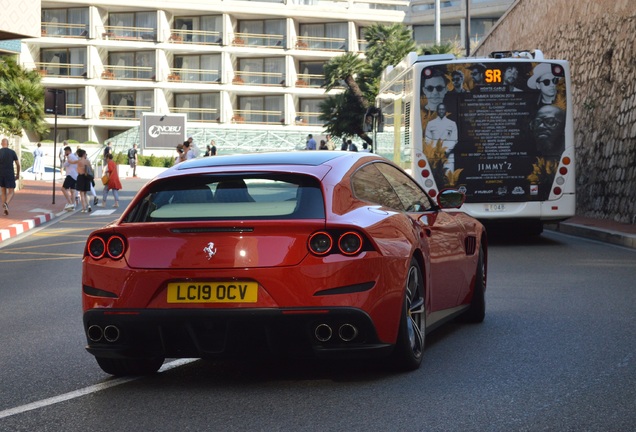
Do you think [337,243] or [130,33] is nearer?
[337,243]

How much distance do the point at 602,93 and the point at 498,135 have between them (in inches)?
355

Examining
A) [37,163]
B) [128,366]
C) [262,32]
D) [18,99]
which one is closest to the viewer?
[128,366]

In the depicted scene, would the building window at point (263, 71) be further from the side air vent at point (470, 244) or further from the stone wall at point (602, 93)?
the side air vent at point (470, 244)

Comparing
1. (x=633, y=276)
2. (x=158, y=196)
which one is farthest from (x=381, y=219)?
(x=633, y=276)

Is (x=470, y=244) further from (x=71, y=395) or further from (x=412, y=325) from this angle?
(x=71, y=395)

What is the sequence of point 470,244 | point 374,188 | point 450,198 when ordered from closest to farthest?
point 374,188 < point 450,198 < point 470,244

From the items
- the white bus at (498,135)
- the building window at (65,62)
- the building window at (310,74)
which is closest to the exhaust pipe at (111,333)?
the white bus at (498,135)

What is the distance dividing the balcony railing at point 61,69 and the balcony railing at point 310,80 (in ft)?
53.6

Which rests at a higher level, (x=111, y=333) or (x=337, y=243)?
(x=337, y=243)

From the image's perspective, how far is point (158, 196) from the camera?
22.4 ft

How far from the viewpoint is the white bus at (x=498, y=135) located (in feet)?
61.6

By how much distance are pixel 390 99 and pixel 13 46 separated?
27.2m

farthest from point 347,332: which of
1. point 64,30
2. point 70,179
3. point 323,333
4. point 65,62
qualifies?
point 65,62

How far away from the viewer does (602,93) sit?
88.3 ft
